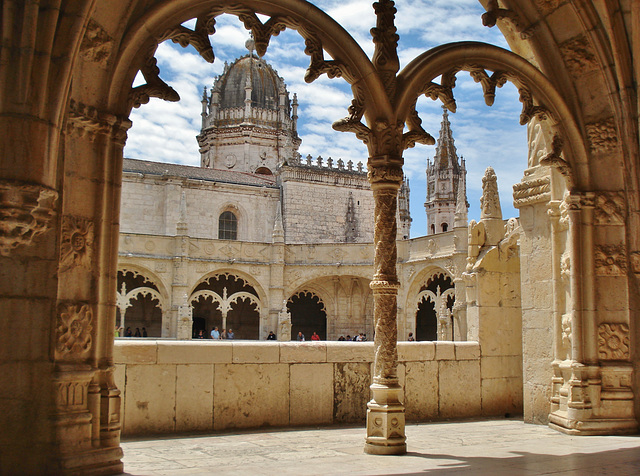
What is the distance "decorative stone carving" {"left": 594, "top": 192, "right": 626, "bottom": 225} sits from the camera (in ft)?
18.6

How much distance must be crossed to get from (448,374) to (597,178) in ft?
8.33

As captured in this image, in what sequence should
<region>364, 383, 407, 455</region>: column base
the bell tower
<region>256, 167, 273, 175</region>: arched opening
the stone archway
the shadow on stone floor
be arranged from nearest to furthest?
the stone archway < the shadow on stone floor < <region>364, 383, 407, 455</region>: column base < <region>256, 167, 273, 175</region>: arched opening < the bell tower

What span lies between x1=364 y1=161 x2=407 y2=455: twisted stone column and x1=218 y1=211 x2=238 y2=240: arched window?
2496 cm

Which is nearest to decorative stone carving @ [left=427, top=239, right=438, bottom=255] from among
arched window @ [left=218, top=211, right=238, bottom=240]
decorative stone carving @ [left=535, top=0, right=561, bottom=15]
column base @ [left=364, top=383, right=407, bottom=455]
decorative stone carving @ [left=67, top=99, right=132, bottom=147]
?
arched window @ [left=218, top=211, right=238, bottom=240]

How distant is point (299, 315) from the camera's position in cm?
2956

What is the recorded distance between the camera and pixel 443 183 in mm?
45781

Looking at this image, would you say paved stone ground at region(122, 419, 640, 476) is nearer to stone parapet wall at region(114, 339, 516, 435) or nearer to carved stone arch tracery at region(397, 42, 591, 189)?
stone parapet wall at region(114, 339, 516, 435)

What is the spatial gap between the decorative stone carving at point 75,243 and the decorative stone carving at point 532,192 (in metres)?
4.48

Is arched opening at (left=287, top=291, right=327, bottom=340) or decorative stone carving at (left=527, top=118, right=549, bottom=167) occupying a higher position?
decorative stone carving at (left=527, top=118, right=549, bottom=167)

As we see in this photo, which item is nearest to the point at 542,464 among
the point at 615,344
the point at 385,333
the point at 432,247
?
the point at 385,333

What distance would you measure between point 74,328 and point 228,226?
86.0 ft

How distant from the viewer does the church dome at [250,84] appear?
38.1m

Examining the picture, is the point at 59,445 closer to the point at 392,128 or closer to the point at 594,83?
→ the point at 392,128

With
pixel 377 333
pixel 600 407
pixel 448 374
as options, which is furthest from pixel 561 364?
pixel 377 333
